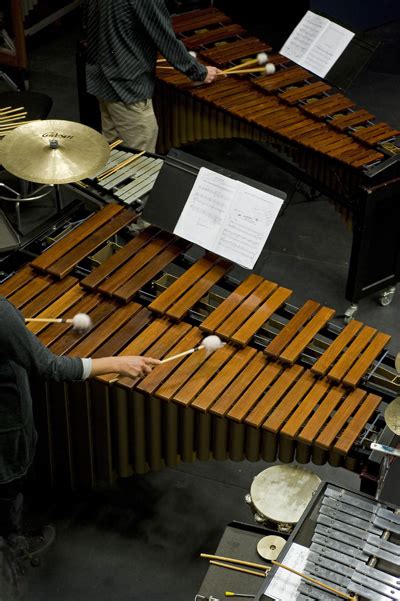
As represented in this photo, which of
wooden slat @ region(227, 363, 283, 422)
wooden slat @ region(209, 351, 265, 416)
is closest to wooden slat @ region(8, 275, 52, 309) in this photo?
wooden slat @ region(209, 351, 265, 416)

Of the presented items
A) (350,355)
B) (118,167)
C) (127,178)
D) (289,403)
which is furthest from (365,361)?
(118,167)

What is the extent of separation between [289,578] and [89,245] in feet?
7.16

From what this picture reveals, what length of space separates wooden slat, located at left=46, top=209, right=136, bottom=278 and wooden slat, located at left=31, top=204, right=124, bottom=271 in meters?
0.02

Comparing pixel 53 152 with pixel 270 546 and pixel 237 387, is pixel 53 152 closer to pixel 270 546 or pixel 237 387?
pixel 237 387

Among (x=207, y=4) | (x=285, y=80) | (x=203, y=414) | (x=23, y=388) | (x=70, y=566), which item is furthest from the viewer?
(x=207, y=4)

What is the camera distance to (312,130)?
6125 mm

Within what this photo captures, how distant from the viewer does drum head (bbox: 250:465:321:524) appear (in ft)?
13.8

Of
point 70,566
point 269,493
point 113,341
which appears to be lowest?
point 70,566

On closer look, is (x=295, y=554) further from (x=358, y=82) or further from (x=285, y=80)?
(x=358, y=82)

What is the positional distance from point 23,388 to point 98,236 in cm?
130

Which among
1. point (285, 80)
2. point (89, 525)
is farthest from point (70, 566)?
point (285, 80)

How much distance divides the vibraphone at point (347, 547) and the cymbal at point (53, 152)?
220 centimetres

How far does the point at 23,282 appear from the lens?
16.1 ft

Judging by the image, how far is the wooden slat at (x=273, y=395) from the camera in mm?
4281
